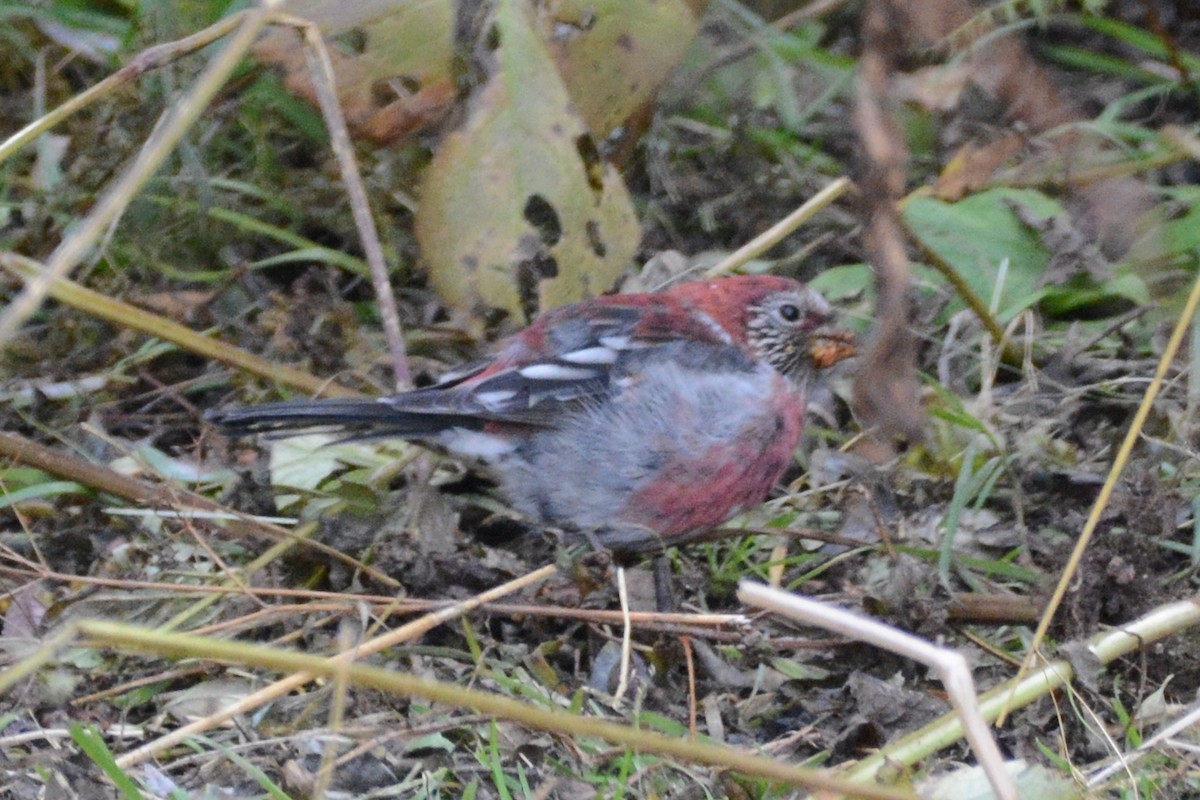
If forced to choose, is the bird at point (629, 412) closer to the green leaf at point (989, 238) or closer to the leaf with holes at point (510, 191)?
the leaf with holes at point (510, 191)

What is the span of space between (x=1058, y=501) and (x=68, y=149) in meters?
2.98

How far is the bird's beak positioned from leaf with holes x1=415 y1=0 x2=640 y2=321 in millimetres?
665

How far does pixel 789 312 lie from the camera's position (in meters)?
3.48

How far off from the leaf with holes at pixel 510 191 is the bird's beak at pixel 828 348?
2.18 feet

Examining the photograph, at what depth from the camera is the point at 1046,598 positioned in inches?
111

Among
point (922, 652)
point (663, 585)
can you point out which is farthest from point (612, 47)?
point (922, 652)

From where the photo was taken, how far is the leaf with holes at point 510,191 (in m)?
3.57

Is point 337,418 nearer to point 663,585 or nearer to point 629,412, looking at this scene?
point 629,412

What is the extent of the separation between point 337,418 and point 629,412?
2.09ft

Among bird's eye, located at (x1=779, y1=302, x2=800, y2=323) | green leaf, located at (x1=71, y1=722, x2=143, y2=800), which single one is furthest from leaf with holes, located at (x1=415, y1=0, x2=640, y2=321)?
green leaf, located at (x1=71, y1=722, x2=143, y2=800)

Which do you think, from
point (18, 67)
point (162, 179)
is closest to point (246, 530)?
point (162, 179)

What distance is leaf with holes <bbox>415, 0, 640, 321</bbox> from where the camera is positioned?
11.7 feet

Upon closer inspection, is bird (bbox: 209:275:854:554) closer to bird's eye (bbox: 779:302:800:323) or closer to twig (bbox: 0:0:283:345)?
bird's eye (bbox: 779:302:800:323)

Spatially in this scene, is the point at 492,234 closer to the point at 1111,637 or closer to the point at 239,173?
the point at 239,173
